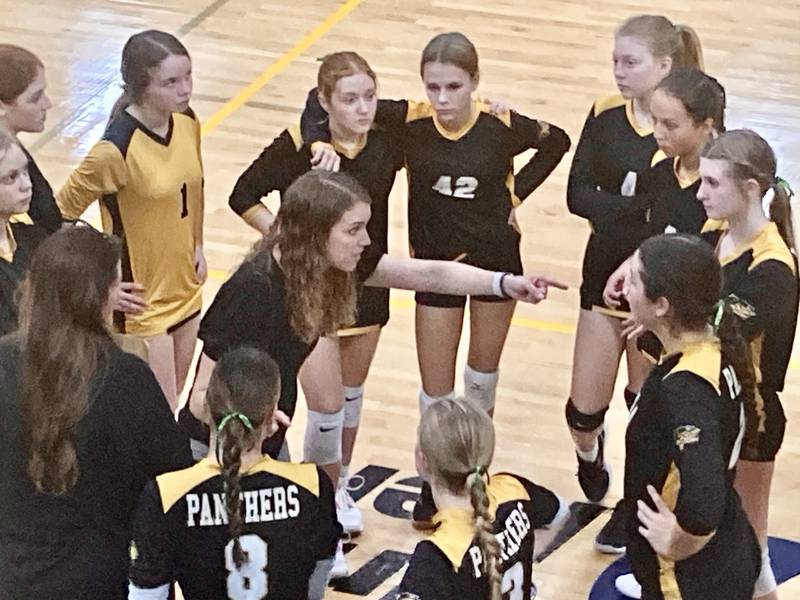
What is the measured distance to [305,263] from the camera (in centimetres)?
389

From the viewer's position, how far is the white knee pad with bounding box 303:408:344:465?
15.6 feet

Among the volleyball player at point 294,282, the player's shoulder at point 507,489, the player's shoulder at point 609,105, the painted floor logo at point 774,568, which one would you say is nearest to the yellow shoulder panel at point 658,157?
the player's shoulder at point 609,105

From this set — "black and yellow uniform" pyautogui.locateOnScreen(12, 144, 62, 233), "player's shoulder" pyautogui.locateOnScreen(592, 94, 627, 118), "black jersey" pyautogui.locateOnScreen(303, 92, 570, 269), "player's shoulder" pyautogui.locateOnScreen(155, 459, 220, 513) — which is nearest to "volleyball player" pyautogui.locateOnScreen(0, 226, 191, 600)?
"player's shoulder" pyautogui.locateOnScreen(155, 459, 220, 513)

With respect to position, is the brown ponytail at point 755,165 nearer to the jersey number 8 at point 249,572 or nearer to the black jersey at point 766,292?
the black jersey at point 766,292

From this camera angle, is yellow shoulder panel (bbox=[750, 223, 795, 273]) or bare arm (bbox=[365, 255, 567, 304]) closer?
yellow shoulder panel (bbox=[750, 223, 795, 273])

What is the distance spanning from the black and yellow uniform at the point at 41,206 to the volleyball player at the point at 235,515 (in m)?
1.42

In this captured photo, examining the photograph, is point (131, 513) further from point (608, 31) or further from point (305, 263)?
point (608, 31)

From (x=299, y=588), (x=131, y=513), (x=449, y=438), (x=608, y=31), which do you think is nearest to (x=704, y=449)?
(x=449, y=438)

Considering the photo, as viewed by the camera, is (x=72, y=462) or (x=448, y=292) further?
(x=448, y=292)

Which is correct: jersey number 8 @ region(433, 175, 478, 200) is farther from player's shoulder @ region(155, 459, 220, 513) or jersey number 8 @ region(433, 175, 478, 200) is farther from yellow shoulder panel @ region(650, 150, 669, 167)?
player's shoulder @ region(155, 459, 220, 513)

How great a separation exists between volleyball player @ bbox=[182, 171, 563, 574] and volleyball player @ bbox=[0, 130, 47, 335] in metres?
0.57

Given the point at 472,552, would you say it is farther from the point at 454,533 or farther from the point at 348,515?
the point at 348,515

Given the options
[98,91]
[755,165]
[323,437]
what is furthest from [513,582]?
[98,91]

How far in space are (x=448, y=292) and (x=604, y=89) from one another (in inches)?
186
